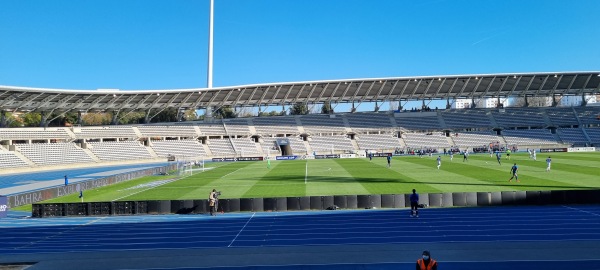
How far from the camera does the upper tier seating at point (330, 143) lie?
7531cm

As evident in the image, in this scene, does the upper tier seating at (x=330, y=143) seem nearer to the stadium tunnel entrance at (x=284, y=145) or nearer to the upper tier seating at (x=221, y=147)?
the stadium tunnel entrance at (x=284, y=145)

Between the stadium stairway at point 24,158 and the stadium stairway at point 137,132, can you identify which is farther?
the stadium stairway at point 137,132

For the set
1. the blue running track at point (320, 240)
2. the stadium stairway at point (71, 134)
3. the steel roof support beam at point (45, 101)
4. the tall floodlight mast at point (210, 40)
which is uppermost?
the tall floodlight mast at point (210, 40)

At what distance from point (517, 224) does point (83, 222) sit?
16891 mm

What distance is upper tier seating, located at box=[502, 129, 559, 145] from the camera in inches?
2832

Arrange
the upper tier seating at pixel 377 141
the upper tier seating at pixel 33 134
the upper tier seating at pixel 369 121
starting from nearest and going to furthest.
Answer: the upper tier seating at pixel 33 134, the upper tier seating at pixel 377 141, the upper tier seating at pixel 369 121

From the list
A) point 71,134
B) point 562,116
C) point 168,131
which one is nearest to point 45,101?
point 71,134

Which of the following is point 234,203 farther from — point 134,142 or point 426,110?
point 426,110

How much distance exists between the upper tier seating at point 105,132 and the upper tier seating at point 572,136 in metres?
64.9

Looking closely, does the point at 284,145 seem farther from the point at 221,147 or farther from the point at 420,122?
the point at 420,122

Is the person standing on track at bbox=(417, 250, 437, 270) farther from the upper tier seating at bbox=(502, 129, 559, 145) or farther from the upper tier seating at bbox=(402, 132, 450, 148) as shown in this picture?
the upper tier seating at bbox=(502, 129, 559, 145)

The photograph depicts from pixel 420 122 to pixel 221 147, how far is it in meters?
33.7

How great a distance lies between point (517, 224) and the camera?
1625cm

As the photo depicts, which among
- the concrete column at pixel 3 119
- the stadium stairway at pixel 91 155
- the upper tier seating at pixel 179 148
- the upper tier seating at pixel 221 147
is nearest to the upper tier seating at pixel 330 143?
the upper tier seating at pixel 221 147
